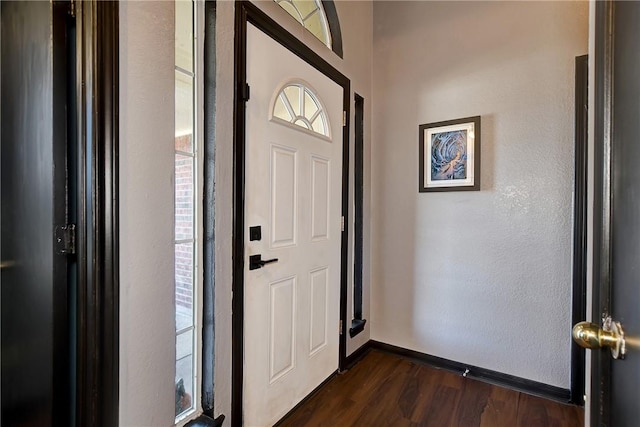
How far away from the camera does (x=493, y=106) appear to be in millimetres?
2070

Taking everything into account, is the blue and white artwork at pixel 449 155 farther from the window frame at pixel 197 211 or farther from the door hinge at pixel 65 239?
the door hinge at pixel 65 239

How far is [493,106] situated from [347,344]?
6.10 feet

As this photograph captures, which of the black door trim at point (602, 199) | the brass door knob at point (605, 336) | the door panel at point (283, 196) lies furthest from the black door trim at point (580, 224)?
the door panel at point (283, 196)

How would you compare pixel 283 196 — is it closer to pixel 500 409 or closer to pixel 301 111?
→ pixel 301 111

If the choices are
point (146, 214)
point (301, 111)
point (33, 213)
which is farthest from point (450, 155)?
point (33, 213)

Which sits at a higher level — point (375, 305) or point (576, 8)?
point (576, 8)

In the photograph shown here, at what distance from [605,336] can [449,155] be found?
1.75 m

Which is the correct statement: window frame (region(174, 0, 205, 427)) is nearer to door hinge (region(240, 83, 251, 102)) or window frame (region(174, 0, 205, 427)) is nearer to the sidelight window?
the sidelight window

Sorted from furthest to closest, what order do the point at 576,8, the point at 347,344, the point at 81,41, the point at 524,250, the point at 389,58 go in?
the point at 389,58 → the point at 347,344 → the point at 524,250 → the point at 576,8 → the point at 81,41

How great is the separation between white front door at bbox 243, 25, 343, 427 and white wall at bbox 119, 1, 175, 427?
0.42m

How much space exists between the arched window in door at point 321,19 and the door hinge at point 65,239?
5.10 feet

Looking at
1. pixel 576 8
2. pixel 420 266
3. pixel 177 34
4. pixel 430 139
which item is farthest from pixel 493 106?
pixel 177 34

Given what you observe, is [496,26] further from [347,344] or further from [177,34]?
[347,344]

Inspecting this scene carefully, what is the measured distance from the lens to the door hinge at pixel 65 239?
2.94 ft
